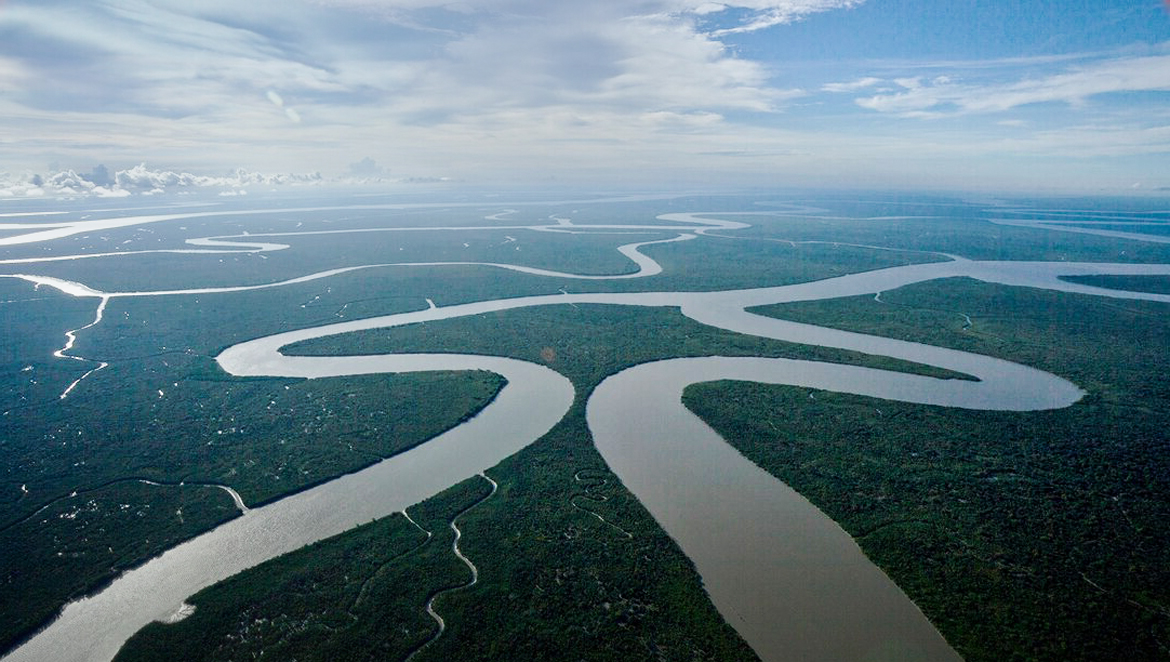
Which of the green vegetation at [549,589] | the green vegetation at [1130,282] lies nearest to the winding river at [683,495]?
the green vegetation at [549,589]

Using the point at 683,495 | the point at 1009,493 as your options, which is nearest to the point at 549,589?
the point at 683,495

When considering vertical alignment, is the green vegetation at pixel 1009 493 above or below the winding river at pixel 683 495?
above

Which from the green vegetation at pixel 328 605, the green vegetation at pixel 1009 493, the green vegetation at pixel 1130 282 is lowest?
the green vegetation at pixel 328 605

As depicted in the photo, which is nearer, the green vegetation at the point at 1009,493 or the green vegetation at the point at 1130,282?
the green vegetation at the point at 1009,493

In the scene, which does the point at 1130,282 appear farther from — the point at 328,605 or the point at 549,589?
the point at 328,605

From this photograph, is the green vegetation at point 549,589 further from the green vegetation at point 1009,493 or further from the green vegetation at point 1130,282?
the green vegetation at point 1130,282

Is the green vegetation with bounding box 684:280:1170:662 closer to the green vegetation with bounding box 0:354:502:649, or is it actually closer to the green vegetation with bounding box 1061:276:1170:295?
the green vegetation with bounding box 0:354:502:649
